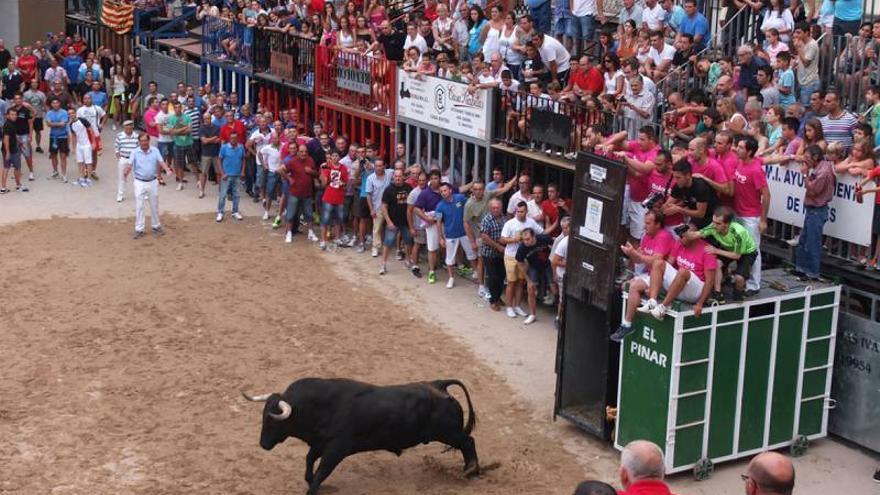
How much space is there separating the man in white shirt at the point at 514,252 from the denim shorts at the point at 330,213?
4.18 m

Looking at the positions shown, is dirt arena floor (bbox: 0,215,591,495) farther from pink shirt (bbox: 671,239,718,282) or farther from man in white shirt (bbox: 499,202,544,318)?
pink shirt (bbox: 671,239,718,282)

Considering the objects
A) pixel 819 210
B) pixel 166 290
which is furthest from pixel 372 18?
pixel 819 210

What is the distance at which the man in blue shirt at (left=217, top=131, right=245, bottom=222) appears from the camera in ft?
80.1

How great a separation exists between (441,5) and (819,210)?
1129cm

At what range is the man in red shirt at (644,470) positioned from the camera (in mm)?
7434

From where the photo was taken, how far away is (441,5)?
25.1 m

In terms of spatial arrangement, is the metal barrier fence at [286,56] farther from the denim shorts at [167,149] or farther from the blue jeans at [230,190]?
the blue jeans at [230,190]

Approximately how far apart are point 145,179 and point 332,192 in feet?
10.8

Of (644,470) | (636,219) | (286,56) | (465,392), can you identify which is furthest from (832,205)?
(286,56)

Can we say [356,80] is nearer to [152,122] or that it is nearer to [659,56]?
[152,122]

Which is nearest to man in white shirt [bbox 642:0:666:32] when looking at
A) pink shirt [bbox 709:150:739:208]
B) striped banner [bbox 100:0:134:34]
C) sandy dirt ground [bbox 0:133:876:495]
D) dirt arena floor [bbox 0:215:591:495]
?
sandy dirt ground [bbox 0:133:876:495]

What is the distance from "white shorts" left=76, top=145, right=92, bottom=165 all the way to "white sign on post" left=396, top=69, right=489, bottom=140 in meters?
7.27

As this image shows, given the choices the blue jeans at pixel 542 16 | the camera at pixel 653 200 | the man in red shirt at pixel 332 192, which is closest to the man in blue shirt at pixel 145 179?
the man in red shirt at pixel 332 192

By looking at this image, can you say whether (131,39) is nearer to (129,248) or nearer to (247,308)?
(129,248)
